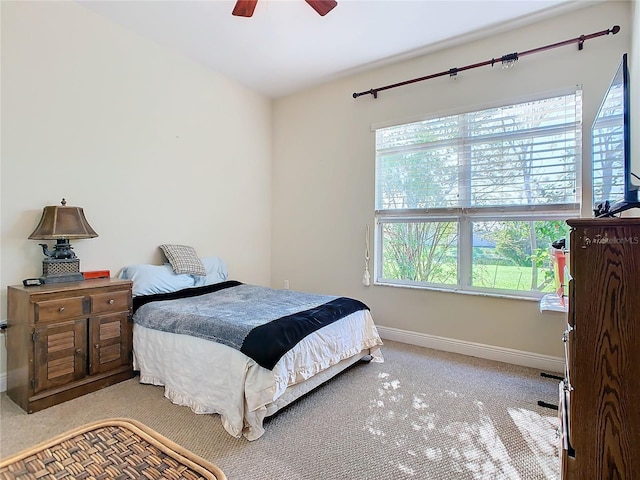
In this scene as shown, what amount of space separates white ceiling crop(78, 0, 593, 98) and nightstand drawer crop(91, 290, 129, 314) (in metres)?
2.36

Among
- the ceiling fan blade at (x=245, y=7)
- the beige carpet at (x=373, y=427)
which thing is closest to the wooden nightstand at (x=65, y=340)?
the beige carpet at (x=373, y=427)

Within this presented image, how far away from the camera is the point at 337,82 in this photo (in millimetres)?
4035

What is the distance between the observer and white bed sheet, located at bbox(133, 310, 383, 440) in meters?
1.90

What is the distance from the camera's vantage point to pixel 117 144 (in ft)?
9.90

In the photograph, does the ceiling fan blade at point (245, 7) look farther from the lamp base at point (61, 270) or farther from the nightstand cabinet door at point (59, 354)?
the nightstand cabinet door at point (59, 354)

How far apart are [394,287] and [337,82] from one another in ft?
8.37

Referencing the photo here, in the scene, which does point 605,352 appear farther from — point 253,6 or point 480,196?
point 253,6

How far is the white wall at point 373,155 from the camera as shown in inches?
108

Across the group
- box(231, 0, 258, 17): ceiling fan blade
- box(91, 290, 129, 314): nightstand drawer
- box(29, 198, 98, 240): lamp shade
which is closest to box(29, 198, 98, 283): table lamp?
box(29, 198, 98, 240): lamp shade

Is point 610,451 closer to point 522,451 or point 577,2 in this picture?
point 522,451

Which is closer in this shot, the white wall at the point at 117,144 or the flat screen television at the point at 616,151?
the flat screen television at the point at 616,151

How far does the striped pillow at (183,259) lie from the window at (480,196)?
1.96 metres

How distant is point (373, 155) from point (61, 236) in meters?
3.00

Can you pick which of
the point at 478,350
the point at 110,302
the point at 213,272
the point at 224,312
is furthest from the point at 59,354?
the point at 478,350
